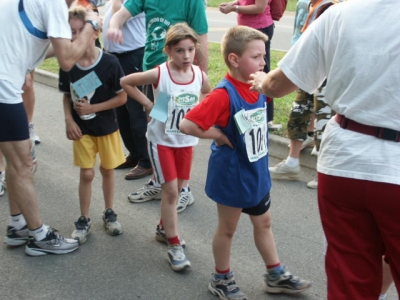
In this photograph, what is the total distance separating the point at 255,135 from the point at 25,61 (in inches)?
59.7

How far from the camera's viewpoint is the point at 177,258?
12.7ft

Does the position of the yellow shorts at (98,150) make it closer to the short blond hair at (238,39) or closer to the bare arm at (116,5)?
the short blond hair at (238,39)

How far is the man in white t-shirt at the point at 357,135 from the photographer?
235 cm

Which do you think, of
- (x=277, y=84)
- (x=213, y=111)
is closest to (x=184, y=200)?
(x=213, y=111)

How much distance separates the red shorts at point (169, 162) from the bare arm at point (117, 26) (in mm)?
961

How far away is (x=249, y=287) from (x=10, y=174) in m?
1.70

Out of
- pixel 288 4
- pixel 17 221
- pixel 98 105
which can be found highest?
pixel 98 105

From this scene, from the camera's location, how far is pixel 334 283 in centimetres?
262

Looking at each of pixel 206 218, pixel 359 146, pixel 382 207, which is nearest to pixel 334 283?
pixel 382 207

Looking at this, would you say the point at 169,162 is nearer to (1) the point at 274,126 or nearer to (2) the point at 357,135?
(2) the point at 357,135

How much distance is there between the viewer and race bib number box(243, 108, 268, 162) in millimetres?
3262

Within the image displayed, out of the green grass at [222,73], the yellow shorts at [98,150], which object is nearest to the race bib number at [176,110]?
the yellow shorts at [98,150]

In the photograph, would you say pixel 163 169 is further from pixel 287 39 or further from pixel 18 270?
pixel 287 39

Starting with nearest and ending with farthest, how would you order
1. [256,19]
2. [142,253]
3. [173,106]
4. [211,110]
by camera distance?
[211,110], [173,106], [142,253], [256,19]
